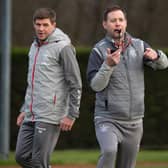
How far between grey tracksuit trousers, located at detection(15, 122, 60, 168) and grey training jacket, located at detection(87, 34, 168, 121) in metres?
0.54

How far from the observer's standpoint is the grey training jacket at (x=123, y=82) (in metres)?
6.81

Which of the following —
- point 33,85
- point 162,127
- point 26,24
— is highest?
point 33,85

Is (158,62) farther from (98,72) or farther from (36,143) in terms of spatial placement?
(36,143)

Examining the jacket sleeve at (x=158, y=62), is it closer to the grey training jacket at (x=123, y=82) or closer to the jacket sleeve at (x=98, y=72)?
the grey training jacket at (x=123, y=82)

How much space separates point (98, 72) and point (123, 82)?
25 centimetres

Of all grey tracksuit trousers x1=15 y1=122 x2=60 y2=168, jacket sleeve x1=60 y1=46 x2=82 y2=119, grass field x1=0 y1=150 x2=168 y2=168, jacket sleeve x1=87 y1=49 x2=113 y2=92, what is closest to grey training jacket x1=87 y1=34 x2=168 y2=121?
jacket sleeve x1=87 y1=49 x2=113 y2=92

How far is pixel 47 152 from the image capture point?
7188mm

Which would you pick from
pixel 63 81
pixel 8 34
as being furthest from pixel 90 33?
pixel 63 81

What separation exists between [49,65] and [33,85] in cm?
24

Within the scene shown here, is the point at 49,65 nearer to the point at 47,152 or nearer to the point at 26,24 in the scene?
the point at 47,152

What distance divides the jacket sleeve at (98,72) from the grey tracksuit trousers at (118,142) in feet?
1.25

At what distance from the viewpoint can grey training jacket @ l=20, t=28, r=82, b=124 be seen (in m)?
7.18

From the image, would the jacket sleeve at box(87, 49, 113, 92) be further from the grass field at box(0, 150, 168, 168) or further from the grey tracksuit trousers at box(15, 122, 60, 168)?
Answer: the grass field at box(0, 150, 168, 168)

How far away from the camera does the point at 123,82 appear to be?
681 cm
